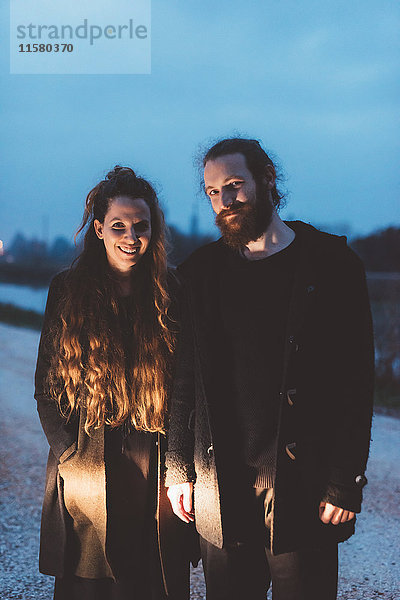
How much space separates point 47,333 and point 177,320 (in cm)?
59

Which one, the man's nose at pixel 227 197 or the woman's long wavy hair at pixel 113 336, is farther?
the woman's long wavy hair at pixel 113 336

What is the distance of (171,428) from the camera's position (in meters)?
2.53

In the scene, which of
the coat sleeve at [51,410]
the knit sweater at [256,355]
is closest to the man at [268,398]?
the knit sweater at [256,355]

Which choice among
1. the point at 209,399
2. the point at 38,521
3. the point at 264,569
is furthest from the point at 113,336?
the point at 38,521

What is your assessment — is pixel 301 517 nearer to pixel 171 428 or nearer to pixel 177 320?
pixel 171 428

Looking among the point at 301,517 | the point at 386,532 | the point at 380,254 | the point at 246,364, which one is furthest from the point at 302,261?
the point at 380,254

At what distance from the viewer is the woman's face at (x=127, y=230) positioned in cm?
→ 269

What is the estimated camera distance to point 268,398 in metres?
2.31

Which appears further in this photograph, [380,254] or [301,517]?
[380,254]

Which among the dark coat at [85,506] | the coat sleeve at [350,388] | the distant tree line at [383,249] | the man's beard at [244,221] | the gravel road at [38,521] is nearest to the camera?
the coat sleeve at [350,388]

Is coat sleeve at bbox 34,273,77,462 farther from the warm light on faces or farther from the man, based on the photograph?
the warm light on faces

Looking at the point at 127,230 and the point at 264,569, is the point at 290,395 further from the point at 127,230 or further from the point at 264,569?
the point at 127,230

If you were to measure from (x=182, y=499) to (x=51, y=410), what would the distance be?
0.72 metres

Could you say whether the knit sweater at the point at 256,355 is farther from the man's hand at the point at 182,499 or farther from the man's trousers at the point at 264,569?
the man's hand at the point at 182,499
